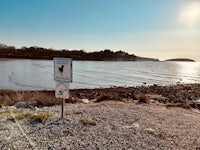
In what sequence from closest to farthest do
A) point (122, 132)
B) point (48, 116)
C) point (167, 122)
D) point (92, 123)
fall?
point (122, 132) < point (92, 123) < point (48, 116) < point (167, 122)

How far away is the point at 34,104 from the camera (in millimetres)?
13898

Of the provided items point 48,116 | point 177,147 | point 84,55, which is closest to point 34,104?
point 48,116

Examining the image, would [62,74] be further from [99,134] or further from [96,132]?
[99,134]

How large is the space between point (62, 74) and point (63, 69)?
0.17 metres

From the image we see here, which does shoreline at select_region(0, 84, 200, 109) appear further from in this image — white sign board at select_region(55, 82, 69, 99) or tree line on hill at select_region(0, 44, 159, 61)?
tree line on hill at select_region(0, 44, 159, 61)

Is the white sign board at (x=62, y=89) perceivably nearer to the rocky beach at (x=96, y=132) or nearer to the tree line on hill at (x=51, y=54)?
the rocky beach at (x=96, y=132)

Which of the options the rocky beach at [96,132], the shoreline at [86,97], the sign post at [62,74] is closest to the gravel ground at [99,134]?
the rocky beach at [96,132]

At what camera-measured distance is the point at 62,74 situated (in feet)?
29.2

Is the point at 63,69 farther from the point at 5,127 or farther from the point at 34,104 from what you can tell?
the point at 34,104

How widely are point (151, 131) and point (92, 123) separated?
1560 millimetres

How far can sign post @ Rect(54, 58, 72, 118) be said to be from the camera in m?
8.73

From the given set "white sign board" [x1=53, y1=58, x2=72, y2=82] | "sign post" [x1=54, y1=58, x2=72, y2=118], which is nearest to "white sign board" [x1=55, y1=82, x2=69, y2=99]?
"sign post" [x1=54, y1=58, x2=72, y2=118]

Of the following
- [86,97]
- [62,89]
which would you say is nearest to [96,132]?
[62,89]

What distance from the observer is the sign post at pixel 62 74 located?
28.6ft
